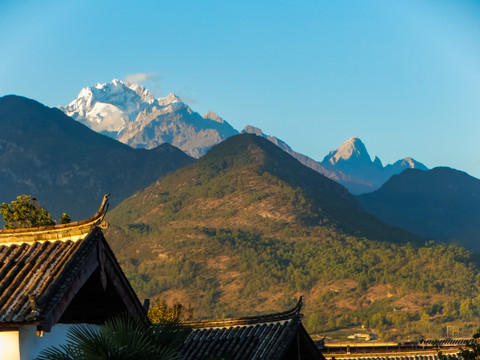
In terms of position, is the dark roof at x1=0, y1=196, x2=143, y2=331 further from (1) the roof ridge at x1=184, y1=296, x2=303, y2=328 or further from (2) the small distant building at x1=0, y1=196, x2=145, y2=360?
(1) the roof ridge at x1=184, y1=296, x2=303, y2=328

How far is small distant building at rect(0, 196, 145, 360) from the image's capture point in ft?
37.7

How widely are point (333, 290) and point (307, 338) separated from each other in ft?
590

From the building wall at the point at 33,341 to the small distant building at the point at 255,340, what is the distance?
6037mm

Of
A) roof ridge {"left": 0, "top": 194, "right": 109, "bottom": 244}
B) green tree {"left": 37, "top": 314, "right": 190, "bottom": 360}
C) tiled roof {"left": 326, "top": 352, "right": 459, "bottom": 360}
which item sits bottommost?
green tree {"left": 37, "top": 314, "right": 190, "bottom": 360}

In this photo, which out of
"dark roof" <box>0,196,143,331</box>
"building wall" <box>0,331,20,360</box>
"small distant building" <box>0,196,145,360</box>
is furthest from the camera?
"building wall" <box>0,331,20,360</box>

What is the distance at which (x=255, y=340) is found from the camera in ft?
64.2

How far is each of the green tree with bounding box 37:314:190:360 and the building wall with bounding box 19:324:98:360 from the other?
111 mm

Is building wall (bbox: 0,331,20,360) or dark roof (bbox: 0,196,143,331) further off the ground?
dark roof (bbox: 0,196,143,331)

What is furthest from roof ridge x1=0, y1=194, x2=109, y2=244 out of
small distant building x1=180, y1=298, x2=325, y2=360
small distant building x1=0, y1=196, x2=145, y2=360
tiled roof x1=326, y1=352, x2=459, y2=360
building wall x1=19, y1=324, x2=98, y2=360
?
tiled roof x1=326, y1=352, x2=459, y2=360

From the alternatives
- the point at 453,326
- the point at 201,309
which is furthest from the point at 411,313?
the point at 201,309

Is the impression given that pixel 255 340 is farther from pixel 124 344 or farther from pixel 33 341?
pixel 124 344

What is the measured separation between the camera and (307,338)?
67.4ft

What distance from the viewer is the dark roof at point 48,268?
1138 cm

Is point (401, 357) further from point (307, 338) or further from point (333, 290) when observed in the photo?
point (333, 290)
